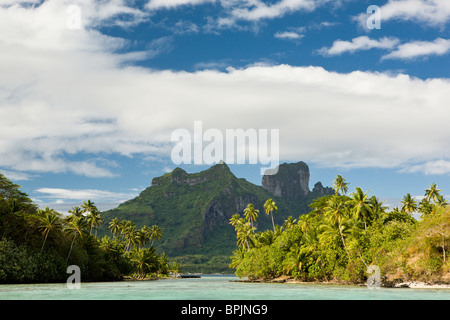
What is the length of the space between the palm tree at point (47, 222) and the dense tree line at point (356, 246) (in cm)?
4412

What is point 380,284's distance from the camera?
197ft

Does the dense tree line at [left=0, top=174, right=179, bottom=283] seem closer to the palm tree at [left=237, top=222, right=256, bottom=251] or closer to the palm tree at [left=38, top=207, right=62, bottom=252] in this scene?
the palm tree at [left=38, top=207, right=62, bottom=252]

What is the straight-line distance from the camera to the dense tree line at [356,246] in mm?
54766

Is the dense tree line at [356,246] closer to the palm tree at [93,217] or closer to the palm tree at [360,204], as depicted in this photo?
the palm tree at [360,204]

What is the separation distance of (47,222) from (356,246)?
53476 millimetres

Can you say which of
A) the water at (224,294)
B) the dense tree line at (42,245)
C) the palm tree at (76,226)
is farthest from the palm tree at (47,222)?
the water at (224,294)

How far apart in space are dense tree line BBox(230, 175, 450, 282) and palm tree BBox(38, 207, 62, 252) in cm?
4412

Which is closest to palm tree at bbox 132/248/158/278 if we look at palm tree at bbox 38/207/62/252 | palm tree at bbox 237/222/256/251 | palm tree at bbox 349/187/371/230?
palm tree at bbox 237/222/256/251

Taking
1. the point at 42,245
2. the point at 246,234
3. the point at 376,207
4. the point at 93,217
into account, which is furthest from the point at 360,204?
the point at 93,217

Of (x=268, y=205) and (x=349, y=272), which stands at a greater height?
(x=268, y=205)

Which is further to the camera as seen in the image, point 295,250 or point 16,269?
point 295,250
